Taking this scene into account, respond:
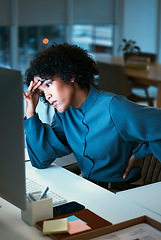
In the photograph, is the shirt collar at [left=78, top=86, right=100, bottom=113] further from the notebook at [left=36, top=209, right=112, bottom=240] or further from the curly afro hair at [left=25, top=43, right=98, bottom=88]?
the notebook at [left=36, top=209, right=112, bottom=240]

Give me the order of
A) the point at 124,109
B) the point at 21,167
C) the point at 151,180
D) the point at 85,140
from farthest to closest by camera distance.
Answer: the point at 151,180
the point at 85,140
the point at 124,109
the point at 21,167

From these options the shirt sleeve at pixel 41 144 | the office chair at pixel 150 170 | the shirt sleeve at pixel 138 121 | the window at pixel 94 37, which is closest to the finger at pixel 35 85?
the shirt sleeve at pixel 41 144

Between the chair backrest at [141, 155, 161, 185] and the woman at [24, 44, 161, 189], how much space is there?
0.12 meters

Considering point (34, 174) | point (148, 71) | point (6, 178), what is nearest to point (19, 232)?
point (6, 178)

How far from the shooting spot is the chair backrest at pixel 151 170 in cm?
189

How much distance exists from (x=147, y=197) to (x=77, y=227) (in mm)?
361

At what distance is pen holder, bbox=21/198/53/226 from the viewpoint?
1.21m

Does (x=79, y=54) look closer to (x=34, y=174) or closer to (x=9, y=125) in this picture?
(x=34, y=174)

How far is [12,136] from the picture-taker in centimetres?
112

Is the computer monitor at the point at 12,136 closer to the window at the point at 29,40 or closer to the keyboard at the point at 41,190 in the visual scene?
the keyboard at the point at 41,190

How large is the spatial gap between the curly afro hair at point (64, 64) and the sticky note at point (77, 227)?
65cm

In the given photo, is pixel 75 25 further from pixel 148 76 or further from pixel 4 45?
pixel 148 76

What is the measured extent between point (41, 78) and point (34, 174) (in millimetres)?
398

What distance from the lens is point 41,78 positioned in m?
1.67
